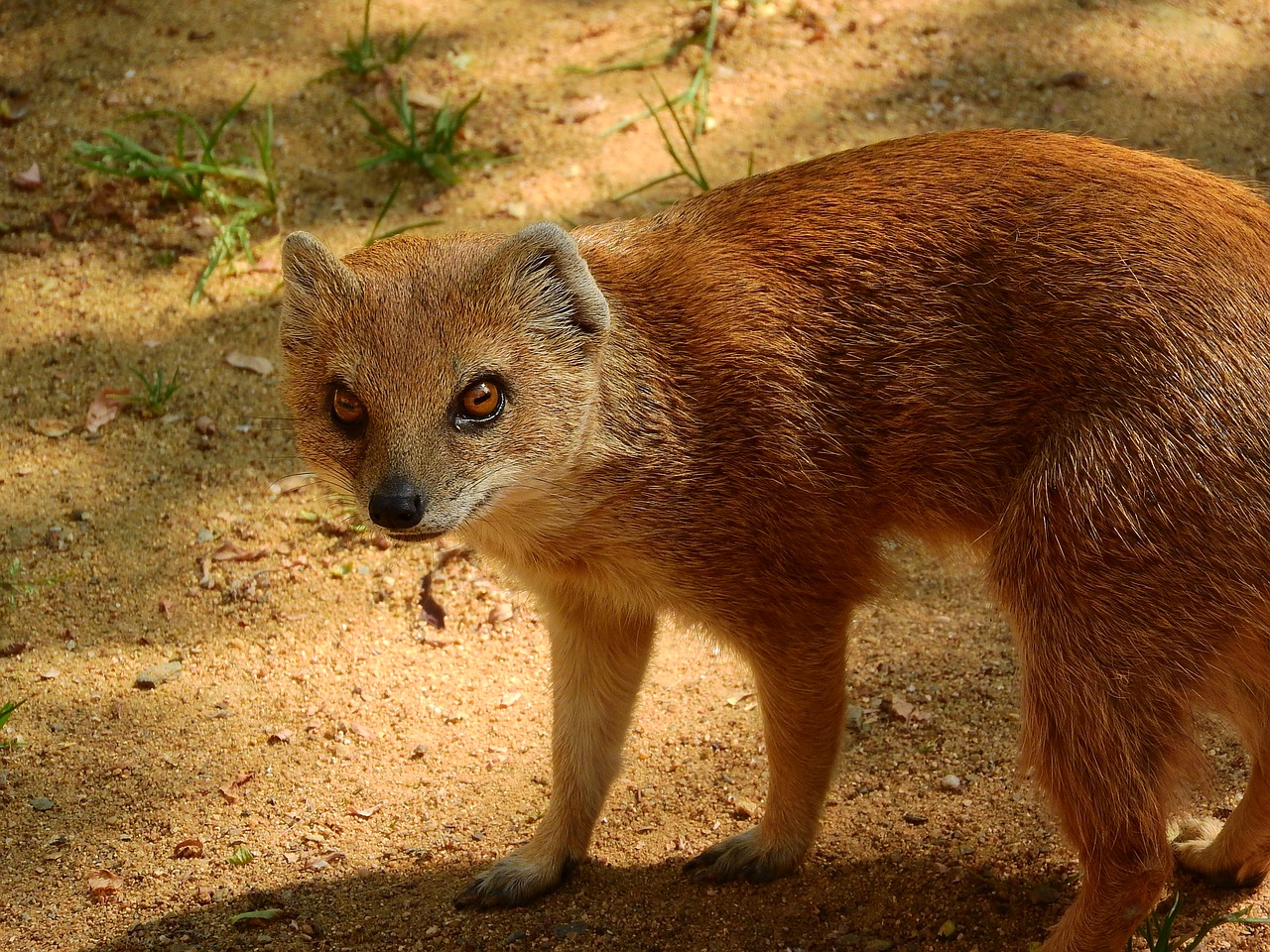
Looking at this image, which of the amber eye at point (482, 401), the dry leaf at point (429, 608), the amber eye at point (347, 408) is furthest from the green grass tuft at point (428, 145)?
the amber eye at point (482, 401)

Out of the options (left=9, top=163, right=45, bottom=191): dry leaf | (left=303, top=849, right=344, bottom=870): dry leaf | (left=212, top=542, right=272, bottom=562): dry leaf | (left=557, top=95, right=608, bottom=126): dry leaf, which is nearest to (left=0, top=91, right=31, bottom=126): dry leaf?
(left=9, top=163, right=45, bottom=191): dry leaf

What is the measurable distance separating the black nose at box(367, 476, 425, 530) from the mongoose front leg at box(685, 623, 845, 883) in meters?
1.24

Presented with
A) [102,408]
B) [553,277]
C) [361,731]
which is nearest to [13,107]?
[102,408]

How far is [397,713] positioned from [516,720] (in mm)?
471

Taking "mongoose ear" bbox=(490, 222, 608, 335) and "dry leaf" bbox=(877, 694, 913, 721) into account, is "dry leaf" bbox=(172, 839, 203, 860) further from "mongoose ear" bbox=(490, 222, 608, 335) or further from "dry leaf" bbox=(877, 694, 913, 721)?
"dry leaf" bbox=(877, 694, 913, 721)

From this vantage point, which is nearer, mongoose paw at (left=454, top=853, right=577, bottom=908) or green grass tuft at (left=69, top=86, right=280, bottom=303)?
mongoose paw at (left=454, top=853, right=577, bottom=908)

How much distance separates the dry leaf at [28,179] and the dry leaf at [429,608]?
11.4 feet

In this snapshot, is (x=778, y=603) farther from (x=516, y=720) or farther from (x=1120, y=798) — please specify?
(x=516, y=720)

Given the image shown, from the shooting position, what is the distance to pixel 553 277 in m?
3.99

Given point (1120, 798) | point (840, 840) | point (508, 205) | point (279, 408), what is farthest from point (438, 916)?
point (508, 205)

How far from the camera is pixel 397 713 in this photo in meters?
5.36

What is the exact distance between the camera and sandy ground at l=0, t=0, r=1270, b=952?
14.9ft

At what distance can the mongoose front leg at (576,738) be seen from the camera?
15.1 ft

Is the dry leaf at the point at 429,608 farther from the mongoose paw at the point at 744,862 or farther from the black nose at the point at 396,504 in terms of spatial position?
the black nose at the point at 396,504
